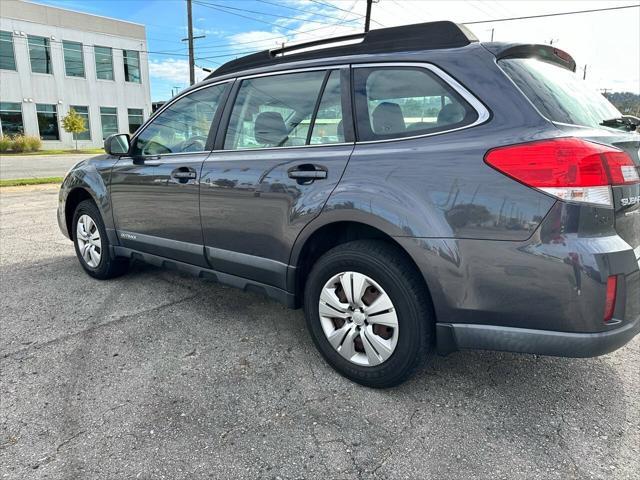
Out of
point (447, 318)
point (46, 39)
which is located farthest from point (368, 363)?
point (46, 39)

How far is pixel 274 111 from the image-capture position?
3102 mm

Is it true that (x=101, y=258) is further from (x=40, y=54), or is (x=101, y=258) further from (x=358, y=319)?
(x=40, y=54)

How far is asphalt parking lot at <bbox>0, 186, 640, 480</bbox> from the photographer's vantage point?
2.06 meters

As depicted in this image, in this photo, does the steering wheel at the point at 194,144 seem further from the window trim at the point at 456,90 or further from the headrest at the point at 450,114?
the headrest at the point at 450,114

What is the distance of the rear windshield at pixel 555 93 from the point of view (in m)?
2.17

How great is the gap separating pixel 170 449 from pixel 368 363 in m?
1.09

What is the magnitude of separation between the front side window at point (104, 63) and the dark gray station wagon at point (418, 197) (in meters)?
39.2

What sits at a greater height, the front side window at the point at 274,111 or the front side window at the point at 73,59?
the front side window at the point at 73,59

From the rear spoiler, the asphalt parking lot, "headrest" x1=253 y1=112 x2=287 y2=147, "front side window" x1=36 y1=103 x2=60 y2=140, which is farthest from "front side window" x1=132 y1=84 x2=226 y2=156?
"front side window" x1=36 y1=103 x2=60 y2=140

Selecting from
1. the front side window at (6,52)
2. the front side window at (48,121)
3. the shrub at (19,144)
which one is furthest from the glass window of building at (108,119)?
the shrub at (19,144)

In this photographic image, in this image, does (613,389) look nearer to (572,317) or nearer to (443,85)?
(572,317)

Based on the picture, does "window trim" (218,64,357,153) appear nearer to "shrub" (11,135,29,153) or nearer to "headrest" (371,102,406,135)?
"headrest" (371,102,406,135)

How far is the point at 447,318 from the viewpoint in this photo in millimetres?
2289

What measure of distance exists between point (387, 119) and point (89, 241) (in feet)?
11.0
